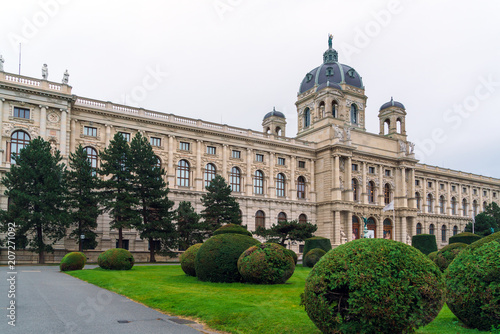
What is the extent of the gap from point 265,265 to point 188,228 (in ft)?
80.6

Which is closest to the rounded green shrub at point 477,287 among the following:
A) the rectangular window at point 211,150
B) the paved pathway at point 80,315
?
the paved pathway at point 80,315

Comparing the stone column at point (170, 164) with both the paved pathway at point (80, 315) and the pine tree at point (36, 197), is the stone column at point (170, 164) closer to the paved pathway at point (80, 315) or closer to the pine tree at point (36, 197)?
the pine tree at point (36, 197)

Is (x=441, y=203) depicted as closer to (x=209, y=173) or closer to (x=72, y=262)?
(x=209, y=173)

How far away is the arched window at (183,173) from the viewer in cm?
5450

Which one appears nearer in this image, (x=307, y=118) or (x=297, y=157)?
(x=297, y=157)

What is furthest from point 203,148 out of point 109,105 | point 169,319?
point 169,319

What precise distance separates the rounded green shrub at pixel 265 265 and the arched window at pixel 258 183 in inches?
1567

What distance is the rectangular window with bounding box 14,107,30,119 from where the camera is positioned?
42.9m

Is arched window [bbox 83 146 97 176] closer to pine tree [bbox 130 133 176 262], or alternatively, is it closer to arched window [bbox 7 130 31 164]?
arched window [bbox 7 130 31 164]

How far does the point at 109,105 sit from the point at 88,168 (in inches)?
470

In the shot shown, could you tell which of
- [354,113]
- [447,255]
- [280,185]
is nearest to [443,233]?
[354,113]

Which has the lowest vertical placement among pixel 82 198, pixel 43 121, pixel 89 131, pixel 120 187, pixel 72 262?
pixel 72 262

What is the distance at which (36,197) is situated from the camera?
1419 inches

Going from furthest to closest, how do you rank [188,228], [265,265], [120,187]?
1. [188,228]
2. [120,187]
3. [265,265]
